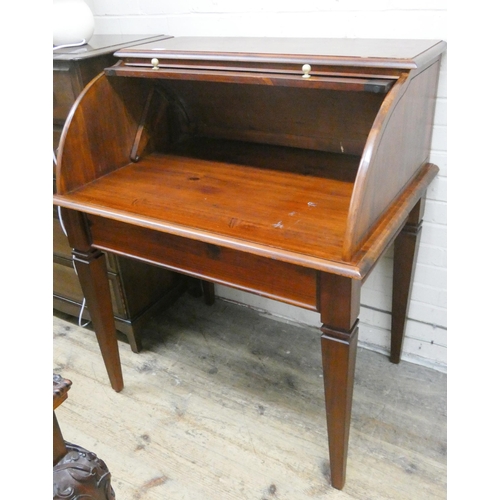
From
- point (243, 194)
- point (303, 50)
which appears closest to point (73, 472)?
point (243, 194)

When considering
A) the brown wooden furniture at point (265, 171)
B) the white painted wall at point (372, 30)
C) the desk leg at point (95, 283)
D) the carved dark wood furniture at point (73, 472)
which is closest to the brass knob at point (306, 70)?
the brown wooden furniture at point (265, 171)

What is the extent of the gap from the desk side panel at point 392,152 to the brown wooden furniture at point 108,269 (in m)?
0.85

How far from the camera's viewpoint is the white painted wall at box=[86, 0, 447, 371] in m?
1.27

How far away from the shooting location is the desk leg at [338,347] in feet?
3.18

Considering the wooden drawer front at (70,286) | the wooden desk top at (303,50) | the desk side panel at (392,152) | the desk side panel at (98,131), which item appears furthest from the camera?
the wooden drawer front at (70,286)

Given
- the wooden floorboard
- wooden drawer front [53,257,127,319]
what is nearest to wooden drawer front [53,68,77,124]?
wooden drawer front [53,257,127,319]

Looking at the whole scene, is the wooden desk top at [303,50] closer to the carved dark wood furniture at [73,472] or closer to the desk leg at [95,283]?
the desk leg at [95,283]

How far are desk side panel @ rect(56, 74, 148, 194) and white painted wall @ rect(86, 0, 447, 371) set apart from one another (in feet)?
1.14

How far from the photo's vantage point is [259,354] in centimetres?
178

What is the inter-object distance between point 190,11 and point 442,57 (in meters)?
0.80

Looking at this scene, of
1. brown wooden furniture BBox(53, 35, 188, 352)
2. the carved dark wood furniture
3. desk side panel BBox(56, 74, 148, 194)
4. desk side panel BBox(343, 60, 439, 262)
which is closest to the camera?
the carved dark wood furniture

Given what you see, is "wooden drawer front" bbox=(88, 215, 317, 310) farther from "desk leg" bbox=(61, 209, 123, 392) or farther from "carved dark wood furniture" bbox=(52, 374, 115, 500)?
"carved dark wood furniture" bbox=(52, 374, 115, 500)

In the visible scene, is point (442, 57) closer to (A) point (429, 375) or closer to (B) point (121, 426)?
(A) point (429, 375)
